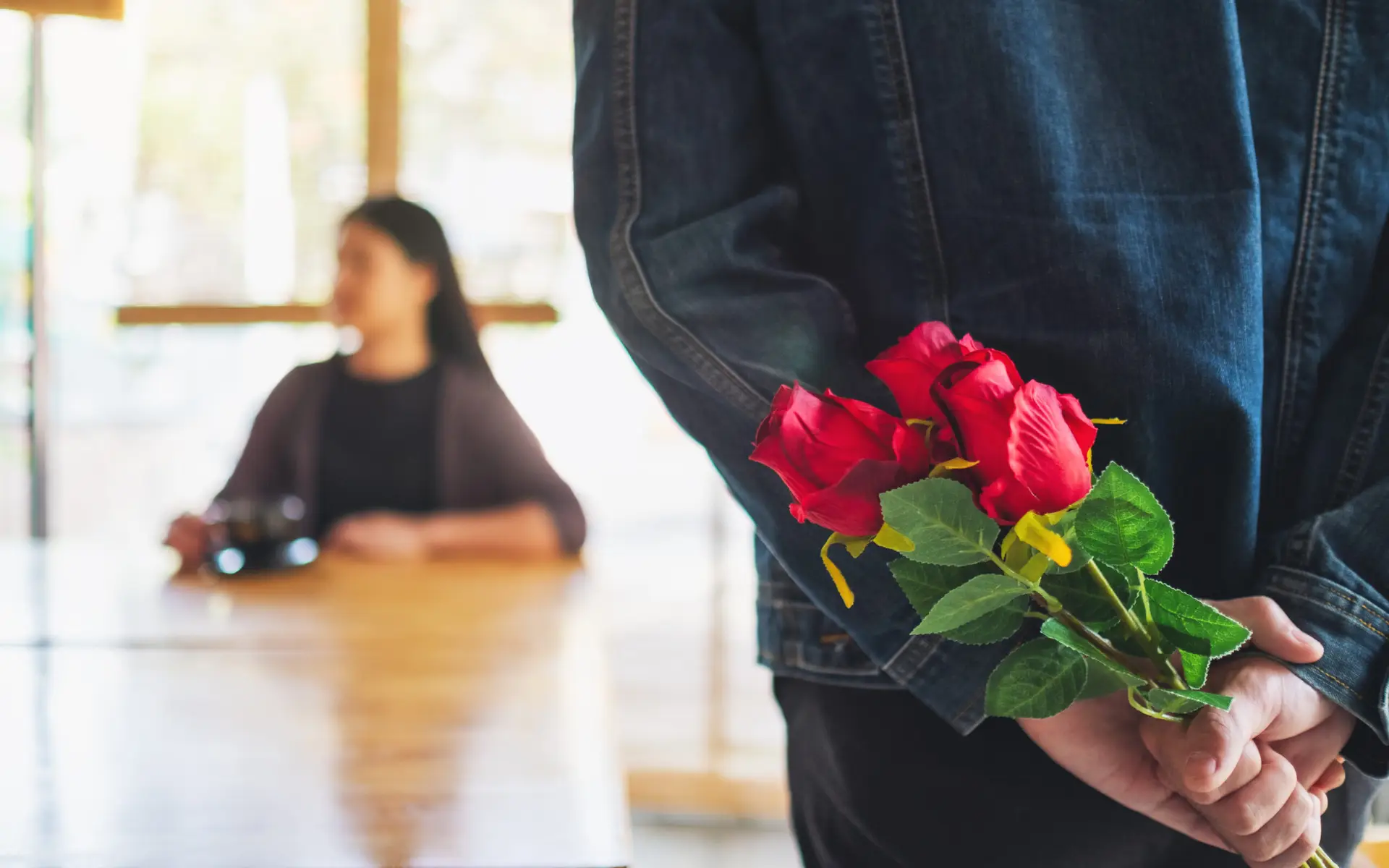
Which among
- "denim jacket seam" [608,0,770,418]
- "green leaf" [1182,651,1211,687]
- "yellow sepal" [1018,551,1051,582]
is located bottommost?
"green leaf" [1182,651,1211,687]

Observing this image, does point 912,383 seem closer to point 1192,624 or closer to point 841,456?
point 841,456

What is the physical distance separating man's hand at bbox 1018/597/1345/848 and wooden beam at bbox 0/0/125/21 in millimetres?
1568

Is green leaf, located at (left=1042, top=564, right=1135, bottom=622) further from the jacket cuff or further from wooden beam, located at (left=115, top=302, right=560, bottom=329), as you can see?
wooden beam, located at (left=115, top=302, right=560, bottom=329)

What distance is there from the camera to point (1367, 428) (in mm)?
665

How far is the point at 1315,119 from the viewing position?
67cm

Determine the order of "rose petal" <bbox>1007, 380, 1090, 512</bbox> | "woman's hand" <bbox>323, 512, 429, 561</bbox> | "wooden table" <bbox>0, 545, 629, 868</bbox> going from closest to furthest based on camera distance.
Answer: "rose petal" <bbox>1007, 380, 1090, 512</bbox> < "wooden table" <bbox>0, 545, 629, 868</bbox> < "woman's hand" <bbox>323, 512, 429, 561</bbox>

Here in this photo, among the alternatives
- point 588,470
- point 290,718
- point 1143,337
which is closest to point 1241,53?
point 1143,337

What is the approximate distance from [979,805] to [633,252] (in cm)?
39

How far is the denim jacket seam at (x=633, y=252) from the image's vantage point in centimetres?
65

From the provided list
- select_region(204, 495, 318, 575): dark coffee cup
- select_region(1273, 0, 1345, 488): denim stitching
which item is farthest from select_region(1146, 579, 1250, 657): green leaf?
select_region(204, 495, 318, 575): dark coffee cup

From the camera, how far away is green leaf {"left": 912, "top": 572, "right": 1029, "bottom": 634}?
0.40m

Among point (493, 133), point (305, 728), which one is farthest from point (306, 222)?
point (305, 728)

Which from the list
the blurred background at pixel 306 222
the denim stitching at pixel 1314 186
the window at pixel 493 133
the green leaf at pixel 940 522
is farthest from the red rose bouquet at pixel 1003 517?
the window at pixel 493 133

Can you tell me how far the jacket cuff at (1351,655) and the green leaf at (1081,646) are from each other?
0.20m
